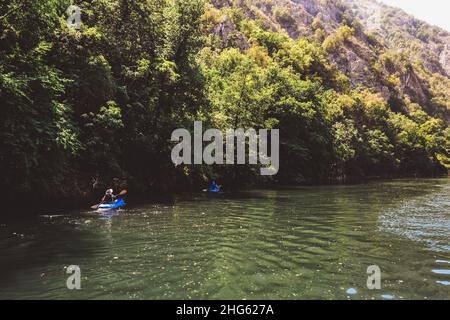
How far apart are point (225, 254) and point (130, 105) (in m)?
22.8

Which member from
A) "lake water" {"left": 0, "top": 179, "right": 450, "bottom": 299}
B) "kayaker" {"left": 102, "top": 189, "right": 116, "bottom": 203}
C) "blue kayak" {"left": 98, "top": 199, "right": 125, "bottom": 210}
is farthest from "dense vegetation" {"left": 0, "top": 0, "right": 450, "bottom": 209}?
"lake water" {"left": 0, "top": 179, "right": 450, "bottom": 299}

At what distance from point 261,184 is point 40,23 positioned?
33.8 meters

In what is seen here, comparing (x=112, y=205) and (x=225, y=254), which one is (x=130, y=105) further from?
(x=225, y=254)

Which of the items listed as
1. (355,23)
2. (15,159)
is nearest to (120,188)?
(15,159)

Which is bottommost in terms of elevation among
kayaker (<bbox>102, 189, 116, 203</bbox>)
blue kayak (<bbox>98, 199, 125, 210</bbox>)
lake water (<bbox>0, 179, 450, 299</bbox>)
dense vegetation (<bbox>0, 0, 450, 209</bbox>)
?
lake water (<bbox>0, 179, 450, 299</bbox>)

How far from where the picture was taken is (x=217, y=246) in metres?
16.4

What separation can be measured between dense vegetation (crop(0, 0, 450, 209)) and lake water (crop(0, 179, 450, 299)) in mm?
4628

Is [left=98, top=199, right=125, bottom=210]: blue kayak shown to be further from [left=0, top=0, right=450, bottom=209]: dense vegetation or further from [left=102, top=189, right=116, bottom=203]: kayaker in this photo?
[left=0, top=0, right=450, bottom=209]: dense vegetation

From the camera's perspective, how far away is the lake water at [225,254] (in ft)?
36.6

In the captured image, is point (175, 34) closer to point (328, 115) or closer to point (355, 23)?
point (328, 115)

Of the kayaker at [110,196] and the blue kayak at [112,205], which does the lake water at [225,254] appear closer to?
the blue kayak at [112,205]

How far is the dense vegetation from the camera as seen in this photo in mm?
22094

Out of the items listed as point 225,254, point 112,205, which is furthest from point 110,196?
point 225,254

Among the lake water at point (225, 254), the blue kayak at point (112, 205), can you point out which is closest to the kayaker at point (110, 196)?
the blue kayak at point (112, 205)
